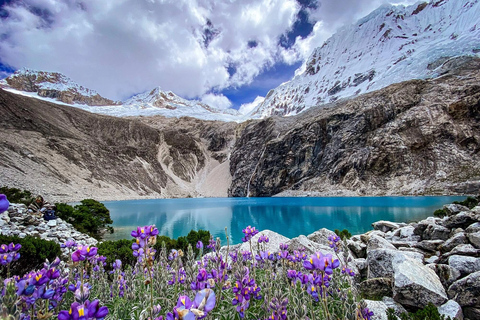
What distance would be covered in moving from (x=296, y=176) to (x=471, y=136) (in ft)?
148

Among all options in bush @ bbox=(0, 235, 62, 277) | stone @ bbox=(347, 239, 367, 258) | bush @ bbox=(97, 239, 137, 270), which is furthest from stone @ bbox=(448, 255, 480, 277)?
bush @ bbox=(0, 235, 62, 277)

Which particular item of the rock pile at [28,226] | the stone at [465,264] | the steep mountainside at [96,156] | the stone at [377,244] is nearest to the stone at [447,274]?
the stone at [465,264]

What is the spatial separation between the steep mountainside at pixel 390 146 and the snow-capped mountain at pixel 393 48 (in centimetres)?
2150

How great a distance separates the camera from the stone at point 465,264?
202 inches

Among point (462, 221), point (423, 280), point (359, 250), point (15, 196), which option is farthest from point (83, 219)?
point (462, 221)

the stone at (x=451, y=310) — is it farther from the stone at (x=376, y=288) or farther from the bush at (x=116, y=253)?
the bush at (x=116, y=253)

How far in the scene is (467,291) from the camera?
4.45 metres

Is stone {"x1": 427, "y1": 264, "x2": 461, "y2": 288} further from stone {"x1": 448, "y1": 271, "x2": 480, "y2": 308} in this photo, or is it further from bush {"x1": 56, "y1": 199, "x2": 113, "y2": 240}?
bush {"x1": 56, "y1": 199, "x2": 113, "y2": 240}

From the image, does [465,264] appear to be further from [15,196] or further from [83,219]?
[15,196]

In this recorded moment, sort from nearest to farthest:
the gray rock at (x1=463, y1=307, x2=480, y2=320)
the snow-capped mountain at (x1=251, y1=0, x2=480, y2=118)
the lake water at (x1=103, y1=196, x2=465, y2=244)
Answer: the gray rock at (x1=463, y1=307, x2=480, y2=320), the lake water at (x1=103, y1=196, x2=465, y2=244), the snow-capped mountain at (x1=251, y1=0, x2=480, y2=118)

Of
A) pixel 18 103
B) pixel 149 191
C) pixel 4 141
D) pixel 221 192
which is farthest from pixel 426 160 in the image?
pixel 18 103

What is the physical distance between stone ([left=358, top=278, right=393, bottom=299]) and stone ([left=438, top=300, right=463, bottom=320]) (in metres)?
1.06

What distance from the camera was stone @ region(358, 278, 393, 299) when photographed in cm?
526

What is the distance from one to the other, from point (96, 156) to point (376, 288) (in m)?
84.0
